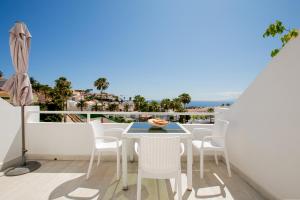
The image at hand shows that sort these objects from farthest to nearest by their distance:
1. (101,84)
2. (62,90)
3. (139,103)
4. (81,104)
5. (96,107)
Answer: (139,103) < (101,84) < (81,104) < (96,107) < (62,90)

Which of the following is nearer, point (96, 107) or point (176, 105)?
point (96, 107)

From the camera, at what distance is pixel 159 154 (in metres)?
Result: 1.61

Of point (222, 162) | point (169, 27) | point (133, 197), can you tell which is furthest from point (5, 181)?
point (169, 27)

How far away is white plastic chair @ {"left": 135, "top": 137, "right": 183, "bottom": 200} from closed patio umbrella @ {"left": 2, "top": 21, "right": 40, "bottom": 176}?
2.28 m

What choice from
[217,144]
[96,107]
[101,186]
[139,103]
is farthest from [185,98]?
[101,186]

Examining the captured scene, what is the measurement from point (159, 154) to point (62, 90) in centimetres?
2661

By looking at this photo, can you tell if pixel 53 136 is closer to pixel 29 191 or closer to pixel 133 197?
pixel 29 191

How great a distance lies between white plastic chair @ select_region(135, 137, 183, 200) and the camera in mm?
1593

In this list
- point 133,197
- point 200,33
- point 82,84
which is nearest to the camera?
point 133,197

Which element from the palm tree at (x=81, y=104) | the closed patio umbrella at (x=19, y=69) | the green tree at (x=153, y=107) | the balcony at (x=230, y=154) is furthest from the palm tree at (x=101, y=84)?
the closed patio umbrella at (x=19, y=69)

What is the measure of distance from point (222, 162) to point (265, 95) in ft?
5.66

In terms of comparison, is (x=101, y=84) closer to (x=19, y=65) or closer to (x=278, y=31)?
(x=19, y=65)

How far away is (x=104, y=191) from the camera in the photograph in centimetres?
213

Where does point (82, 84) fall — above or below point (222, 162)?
above
